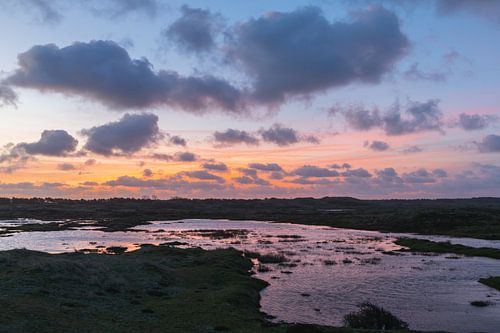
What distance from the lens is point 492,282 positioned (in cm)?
4803

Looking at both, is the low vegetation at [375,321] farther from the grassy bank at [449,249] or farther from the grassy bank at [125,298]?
the grassy bank at [449,249]

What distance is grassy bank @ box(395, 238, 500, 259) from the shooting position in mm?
70244

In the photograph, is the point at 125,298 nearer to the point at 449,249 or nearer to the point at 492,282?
the point at 492,282

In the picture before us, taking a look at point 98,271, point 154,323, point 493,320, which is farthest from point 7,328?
point 493,320

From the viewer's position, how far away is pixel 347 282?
163 ft

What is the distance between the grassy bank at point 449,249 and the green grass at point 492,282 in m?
20.9

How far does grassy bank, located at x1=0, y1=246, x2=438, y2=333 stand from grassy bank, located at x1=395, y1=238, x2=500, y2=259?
134 feet

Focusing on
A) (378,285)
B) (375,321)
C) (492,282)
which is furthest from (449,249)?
(375,321)

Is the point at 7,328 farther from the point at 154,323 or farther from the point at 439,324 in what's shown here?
the point at 439,324

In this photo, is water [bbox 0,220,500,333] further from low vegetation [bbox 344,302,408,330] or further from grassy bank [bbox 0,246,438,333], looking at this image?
grassy bank [bbox 0,246,438,333]

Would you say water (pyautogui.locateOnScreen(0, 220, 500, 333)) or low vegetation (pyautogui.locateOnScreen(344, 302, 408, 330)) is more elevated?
low vegetation (pyautogui.locateOnScreen(344, 302, 408, 330))

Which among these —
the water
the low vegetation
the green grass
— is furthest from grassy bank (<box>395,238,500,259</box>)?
the low vegetation

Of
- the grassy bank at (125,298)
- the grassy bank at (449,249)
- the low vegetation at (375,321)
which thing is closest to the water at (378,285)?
the low vegetation at (375,321)

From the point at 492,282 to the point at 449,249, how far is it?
30377 mm
